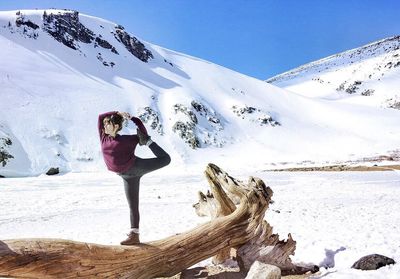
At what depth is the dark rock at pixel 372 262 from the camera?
7961 millimetres

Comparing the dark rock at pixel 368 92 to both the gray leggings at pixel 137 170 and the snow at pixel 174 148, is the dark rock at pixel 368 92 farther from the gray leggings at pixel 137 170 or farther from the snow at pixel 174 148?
the gray leggings at pixel 137 170

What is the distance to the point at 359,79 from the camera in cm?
14112

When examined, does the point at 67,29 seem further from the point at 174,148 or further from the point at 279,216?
the point at 279,216

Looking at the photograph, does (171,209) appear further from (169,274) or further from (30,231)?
(169,274)

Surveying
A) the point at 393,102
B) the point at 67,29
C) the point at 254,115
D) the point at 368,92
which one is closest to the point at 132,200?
the point at 254,115

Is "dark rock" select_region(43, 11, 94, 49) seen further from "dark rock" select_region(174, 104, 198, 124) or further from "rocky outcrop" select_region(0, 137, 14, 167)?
"rocky outcrop" select_region(0, 137, 14, 167)

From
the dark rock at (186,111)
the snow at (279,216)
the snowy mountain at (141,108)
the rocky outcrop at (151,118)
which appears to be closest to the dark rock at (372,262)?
the snow at (279,216)

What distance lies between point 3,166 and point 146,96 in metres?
30.8

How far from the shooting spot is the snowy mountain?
4734cm

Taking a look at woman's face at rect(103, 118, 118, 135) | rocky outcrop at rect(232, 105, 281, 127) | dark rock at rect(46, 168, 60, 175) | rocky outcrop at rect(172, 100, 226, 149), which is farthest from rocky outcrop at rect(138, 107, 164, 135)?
woman's face at rect(103, 118, 118, 135)

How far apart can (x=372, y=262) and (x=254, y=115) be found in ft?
212

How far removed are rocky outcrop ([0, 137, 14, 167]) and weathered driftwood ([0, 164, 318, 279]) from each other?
35.9 m

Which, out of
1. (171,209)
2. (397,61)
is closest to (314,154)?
(171,209)

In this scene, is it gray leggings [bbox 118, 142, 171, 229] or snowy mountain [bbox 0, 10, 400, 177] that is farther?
snowy mountain [bbox 0, 10, 400, 177]
